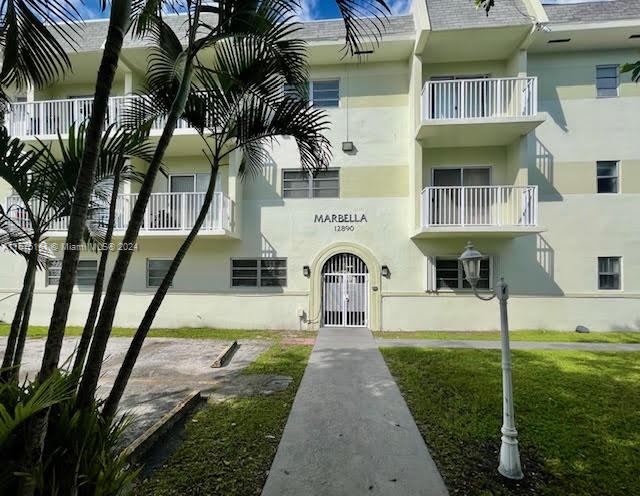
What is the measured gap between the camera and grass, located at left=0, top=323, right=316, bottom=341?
9883 millimetres

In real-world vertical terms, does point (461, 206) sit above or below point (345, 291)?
above

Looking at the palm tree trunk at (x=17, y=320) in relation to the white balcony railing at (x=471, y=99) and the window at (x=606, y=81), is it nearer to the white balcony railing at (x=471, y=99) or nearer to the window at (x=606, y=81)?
the white balcony railing at (x=471, y=99)

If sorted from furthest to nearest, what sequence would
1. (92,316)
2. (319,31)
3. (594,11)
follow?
(319,31) → (594,11) → (92,316)

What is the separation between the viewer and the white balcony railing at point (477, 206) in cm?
979

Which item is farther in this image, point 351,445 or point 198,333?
point 198,333

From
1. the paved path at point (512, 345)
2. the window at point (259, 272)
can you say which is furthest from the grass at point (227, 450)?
the window at point (259, 272)

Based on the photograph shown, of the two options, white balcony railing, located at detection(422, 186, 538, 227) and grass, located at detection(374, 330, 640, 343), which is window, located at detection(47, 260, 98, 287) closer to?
grass, located at detection(374, 330, 640, 343)

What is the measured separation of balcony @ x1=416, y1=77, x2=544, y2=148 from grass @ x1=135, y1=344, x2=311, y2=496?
8.80m

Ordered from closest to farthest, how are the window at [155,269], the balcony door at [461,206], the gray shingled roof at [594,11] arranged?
the balcony door at [461,206] → the gray shingled roof at [594,11] → the window at [155,269]

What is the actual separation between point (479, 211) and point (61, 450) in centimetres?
1083

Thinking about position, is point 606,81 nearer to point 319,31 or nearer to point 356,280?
point 319,31

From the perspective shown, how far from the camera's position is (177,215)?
35.4 ft

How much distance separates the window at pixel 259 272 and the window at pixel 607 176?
425 inches

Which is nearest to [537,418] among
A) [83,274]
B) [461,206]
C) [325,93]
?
[461,206]
